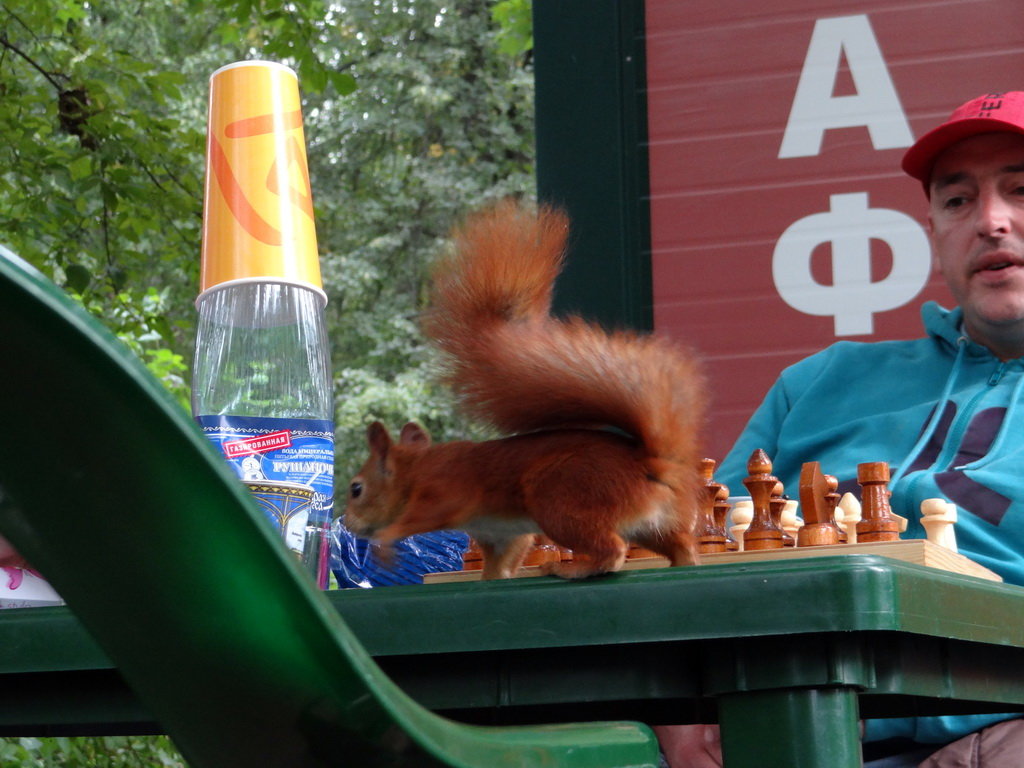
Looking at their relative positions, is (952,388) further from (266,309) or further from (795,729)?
(795,729)

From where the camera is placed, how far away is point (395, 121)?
41.5 feet

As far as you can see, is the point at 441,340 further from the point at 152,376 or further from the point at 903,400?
the point at 903,400

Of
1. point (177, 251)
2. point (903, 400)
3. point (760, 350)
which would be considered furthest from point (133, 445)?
point (177, 251)

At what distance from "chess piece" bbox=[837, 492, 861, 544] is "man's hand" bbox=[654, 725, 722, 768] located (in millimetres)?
360

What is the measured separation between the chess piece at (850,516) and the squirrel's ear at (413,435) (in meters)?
0.63

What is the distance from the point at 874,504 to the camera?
1.53 metres

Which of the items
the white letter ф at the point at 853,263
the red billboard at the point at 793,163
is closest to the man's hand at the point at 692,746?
the red billboard at the point at 793,163

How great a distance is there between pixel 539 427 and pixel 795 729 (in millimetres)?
310

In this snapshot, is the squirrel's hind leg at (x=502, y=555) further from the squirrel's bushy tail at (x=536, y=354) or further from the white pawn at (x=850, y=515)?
the white pawn at (x=850, y=515)

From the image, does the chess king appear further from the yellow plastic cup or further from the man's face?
the yellow plastic cup

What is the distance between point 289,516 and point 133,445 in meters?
0.80

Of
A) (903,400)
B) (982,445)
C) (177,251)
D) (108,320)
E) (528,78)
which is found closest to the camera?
(982,445)

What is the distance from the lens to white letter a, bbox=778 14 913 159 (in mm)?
3117

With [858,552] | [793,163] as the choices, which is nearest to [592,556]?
[858,552]
